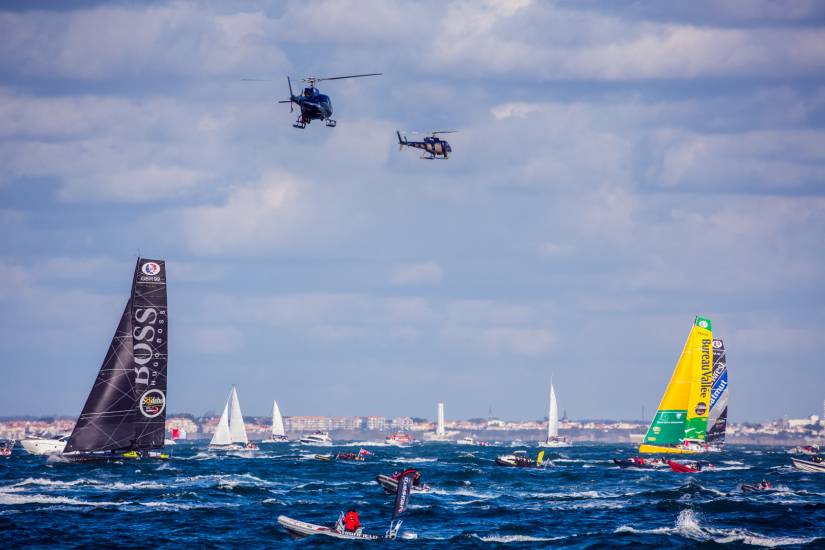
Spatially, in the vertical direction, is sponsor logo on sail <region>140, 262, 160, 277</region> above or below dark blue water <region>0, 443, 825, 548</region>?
above

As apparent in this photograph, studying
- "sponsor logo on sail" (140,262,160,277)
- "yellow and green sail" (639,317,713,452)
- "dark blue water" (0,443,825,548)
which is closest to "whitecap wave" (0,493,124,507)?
"dark blue water" (0,443,825,548)

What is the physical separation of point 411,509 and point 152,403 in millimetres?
33221

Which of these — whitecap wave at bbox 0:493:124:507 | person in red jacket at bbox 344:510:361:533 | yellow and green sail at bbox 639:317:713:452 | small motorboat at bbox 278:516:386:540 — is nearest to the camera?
small motorboat at bbox 278:516:386:540

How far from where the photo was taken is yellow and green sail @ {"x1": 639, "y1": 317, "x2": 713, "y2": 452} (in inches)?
5517

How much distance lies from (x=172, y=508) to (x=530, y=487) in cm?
3718

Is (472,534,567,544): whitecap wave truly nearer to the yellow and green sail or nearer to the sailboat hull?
the yellow and green sail

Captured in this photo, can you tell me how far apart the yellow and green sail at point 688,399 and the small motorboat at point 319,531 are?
282 ft

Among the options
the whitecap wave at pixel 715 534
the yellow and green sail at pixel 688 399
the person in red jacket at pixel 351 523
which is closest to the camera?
the person in red jacket at pixel 351 523

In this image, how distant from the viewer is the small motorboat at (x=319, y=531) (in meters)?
57.6

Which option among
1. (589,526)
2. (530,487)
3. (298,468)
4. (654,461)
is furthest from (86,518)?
(654,461)

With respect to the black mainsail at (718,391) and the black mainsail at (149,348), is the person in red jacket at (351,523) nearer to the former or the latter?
the black mainsail at (149,348)

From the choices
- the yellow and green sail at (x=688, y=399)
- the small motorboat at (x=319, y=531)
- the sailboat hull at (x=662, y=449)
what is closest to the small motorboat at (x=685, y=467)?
the yellow and green sail at (x=688, y=399)

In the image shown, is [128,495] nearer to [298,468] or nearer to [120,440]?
[120,440]

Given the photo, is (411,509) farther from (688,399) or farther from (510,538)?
(688,399)
